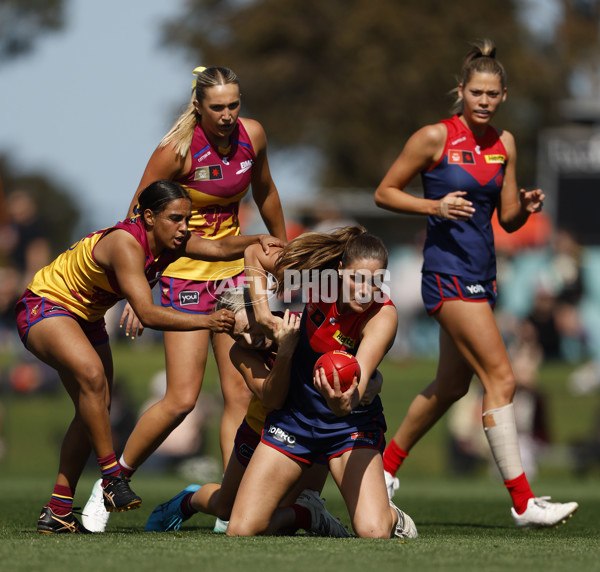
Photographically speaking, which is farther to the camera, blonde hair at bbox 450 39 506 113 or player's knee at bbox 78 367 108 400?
blonde hair at bbox 450 39 506 113

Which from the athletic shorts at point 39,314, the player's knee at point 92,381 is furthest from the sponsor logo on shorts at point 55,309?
the player's knee at point 92,381

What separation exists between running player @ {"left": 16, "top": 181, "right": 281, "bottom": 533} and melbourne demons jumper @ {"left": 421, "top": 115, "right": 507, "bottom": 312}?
45.3 inches

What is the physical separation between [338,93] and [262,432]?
2967cm

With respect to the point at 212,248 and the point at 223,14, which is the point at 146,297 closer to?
the point at 212,248

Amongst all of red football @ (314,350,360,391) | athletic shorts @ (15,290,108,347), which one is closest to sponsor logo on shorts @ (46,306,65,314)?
athletic shorts @ (15,290,108,347)

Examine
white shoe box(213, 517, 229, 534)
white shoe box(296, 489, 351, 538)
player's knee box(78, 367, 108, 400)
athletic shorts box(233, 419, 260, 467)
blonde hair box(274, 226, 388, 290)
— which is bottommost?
white shoe box(213, 517, 229, 534)

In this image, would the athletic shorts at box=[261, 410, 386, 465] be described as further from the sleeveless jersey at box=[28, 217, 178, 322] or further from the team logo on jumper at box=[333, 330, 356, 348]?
the sleeveless jersey at box=[28, 217, 178, 322]

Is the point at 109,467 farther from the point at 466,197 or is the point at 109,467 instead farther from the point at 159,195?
the point at 466,197

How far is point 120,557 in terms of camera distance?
4.52 m

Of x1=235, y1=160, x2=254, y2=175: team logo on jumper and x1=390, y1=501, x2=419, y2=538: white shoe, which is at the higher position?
x1=235, y1=160, x2=254, y2=175: team logo on jumper

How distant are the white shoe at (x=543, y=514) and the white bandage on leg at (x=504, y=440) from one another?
20 centimetres

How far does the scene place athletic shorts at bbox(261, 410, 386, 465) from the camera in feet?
18.3

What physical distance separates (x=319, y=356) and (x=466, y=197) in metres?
1.50

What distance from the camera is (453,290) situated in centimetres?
642
